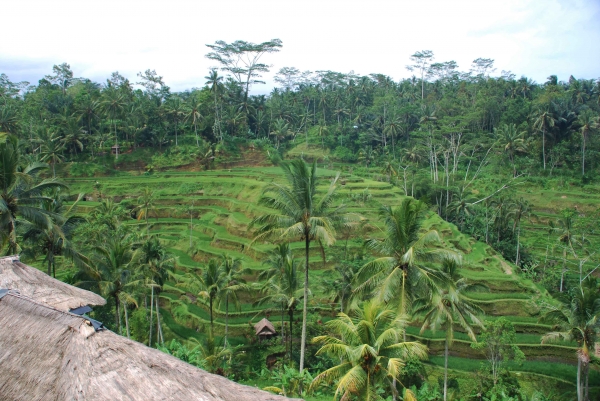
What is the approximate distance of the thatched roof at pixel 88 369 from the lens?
5.22 m

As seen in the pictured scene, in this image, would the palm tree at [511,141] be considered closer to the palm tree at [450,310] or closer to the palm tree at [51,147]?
the palm tree at [450,310]

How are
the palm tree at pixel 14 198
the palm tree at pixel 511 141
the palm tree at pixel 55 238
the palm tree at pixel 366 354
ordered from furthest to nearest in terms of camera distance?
the palm tree at pixel 511 141, the palm tree at pixel 55 238, the palm tree at pixel 14 198, the palm tree at pixel 366 354

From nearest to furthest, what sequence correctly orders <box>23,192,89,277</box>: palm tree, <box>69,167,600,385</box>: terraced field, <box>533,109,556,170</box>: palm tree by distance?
<box>23,192,89,277</box>: palm tree → <box>69,167,600,385</box>: terraced field → <box>533,109,556,170</box>: palm tree

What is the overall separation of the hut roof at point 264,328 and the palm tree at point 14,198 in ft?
36.6

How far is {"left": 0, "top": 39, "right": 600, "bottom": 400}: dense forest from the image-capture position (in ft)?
44.2

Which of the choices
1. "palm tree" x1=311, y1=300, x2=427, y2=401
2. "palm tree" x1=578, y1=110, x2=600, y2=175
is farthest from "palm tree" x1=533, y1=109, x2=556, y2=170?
"palm tree" x1=311, y1=300, x2=427, y2=401

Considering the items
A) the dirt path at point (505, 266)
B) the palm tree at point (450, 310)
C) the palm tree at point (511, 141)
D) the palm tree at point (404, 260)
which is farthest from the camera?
the palm tree at point (511, 141)

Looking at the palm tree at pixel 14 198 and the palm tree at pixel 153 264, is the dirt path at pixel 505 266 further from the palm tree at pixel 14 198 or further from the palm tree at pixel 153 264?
the palm tree at pixel 14 198

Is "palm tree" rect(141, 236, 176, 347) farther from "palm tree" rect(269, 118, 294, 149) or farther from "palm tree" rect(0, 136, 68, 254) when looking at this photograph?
"palm tree" rect(269, 118, 294, 149)

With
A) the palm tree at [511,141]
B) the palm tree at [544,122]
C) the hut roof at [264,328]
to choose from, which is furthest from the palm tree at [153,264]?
the palm tree at [544,122]

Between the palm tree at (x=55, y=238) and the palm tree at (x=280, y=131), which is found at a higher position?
the palm tree at (x=280, y=131)

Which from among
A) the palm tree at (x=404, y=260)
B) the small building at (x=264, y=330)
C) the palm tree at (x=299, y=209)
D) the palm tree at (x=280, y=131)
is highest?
the palm tree at (x=280, y=131)

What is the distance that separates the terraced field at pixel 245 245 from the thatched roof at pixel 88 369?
28.9ft

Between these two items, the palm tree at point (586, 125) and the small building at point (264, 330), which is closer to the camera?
the small building at point (264, 330)
